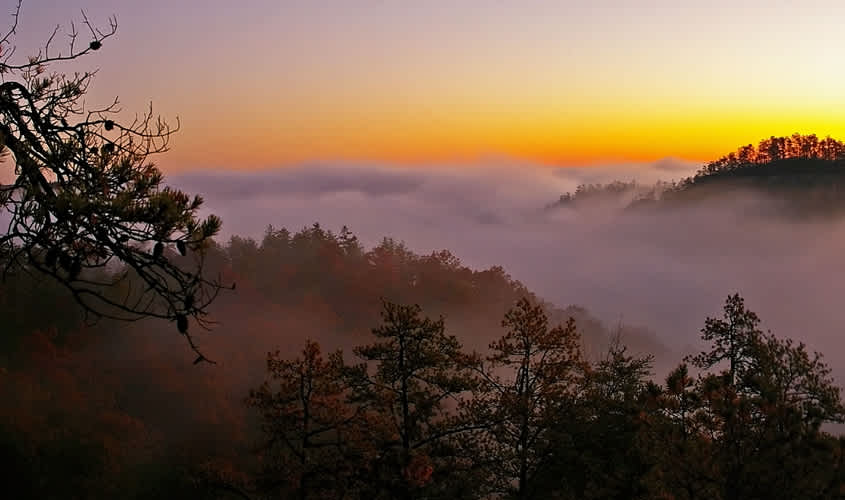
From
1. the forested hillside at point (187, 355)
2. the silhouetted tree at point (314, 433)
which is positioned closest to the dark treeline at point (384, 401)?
the silhouetted tree at point (314, 433)

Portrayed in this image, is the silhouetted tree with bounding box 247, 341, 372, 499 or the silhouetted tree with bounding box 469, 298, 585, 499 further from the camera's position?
the silhouetted tree with bounding box 469, 298, 585, 499

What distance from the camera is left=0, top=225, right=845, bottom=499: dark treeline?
1472 centimetres

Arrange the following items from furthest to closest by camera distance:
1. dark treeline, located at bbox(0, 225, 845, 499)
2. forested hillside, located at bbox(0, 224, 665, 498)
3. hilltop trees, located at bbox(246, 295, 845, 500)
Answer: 1. forested hillside, located at bbox(0, 224, 665, 498)
2. dark treeline, located at bbox(0, 225, 845, 499)
3. hilltop trees, located at bbox(246, 295, 845, 500)

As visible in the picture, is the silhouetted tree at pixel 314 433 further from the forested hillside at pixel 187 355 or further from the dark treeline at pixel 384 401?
the forested hillside at pixel 187 355

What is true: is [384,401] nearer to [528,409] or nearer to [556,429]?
[528,409]

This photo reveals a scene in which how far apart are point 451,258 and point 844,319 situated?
135123mm

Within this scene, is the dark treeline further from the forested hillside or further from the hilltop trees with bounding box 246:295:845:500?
the forested hillside

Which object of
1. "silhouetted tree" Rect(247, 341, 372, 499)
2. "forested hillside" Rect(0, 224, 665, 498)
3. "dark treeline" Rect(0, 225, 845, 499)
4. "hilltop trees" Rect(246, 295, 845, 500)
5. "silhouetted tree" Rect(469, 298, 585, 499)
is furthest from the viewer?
"forested hillside" Rect(0, 224, 665, 498)

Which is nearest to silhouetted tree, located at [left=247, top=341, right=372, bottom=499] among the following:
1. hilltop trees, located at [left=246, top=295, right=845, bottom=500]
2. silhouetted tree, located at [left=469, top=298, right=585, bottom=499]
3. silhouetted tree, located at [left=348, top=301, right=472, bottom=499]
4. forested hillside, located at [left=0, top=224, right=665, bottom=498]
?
hilltop trees, located at [left=246, top=295, right=845, bottom=500]

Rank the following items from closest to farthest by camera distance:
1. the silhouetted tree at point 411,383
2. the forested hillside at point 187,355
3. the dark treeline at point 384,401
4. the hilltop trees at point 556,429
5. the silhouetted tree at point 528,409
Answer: the hilltop trees at point 556,429 < the dark treeline at point 384,401 < the silhouetted tree at point 411,383 < the silhouetted tree at point 528,409 < the forested hillside at point 187,355

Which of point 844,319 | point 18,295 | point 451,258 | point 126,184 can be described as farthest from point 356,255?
point 844,319

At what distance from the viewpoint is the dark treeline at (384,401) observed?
14719 mm

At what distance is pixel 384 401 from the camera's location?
1725 cm

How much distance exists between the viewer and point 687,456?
12969mm
